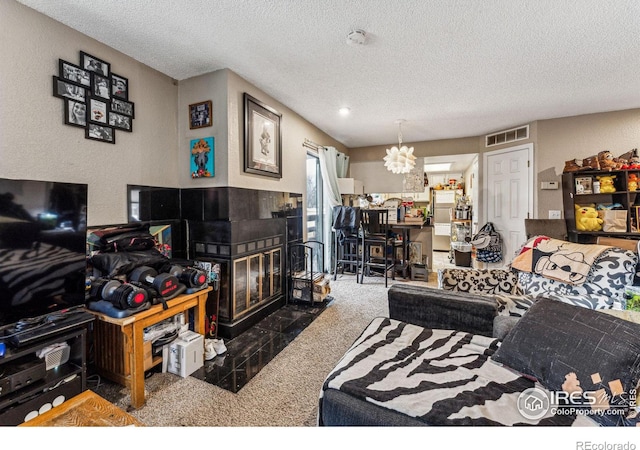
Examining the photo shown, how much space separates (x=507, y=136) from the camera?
14.4 ft

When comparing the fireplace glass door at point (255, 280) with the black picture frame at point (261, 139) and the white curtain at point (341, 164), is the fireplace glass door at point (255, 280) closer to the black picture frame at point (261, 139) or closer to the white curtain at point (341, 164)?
the black picture frame at point (261, 139)

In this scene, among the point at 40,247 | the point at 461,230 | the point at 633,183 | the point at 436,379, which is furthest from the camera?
the point at 461,230

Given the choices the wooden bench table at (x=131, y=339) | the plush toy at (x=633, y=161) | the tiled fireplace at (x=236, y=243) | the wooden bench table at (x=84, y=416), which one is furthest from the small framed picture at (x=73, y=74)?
the plush toy at (x=633, y=161)

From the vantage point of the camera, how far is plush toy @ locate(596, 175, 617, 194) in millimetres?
3410

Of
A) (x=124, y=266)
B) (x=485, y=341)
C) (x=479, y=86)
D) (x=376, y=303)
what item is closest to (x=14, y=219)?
(x=124, y=266)

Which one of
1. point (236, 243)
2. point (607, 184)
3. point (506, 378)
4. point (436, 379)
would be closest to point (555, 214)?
point (607, 184)

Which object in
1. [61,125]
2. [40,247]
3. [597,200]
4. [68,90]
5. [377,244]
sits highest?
[68,90]

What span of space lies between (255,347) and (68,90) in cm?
231

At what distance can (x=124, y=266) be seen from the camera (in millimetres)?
1931

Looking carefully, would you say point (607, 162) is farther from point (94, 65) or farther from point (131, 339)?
point (94, 65)

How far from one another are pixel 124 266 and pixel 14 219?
642mm

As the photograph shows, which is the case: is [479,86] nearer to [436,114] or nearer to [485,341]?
[436,114]

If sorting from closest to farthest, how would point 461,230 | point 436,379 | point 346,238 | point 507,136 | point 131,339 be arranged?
point 436,379, point 131,339, point 507,136, point 346,238, point 461,230
